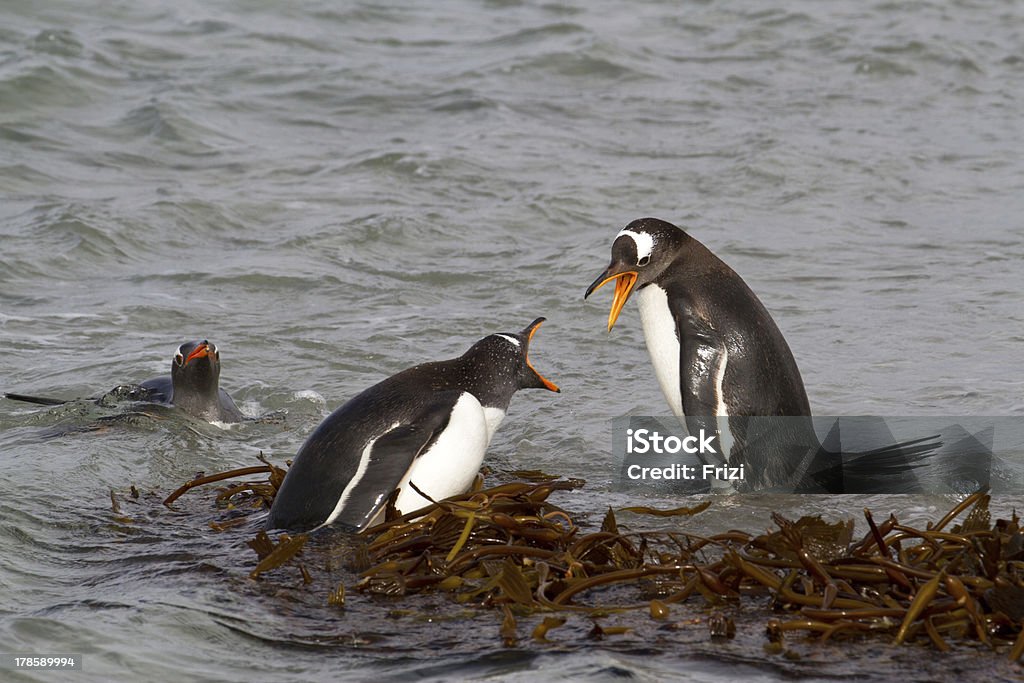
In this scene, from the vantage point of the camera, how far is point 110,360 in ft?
25.8

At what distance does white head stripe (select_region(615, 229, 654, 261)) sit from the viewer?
17.6ft

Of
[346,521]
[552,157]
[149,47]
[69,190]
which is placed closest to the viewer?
[346,521]

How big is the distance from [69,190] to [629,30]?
7.87 meters

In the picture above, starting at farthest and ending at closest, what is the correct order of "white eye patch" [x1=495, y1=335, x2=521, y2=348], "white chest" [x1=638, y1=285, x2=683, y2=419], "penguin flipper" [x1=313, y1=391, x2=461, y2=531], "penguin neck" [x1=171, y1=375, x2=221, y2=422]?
"penguin neck" [x1=171, y1=375, x2=221, y2=422]
"white chest" [x1=638, y1=285, x2=683, y2=419]
"white eye patch" [x1=495, y1=335, x2=521, y2=348]
"penguin flipper" [x1=313, y1=391, x2=461, y2=531]

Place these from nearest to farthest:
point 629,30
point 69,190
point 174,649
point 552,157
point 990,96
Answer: point 174,649 < point 69,190 < point 552,157 < point 990,96 < point 629,30

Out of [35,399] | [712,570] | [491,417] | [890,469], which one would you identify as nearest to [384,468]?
[491,417]

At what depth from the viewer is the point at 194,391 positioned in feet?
22.0

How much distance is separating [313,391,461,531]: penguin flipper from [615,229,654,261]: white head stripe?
1139 mm

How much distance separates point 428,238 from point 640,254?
482cm

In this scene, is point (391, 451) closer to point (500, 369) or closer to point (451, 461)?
point (451, 461)

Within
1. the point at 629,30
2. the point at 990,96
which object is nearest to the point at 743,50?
the point at 629,30

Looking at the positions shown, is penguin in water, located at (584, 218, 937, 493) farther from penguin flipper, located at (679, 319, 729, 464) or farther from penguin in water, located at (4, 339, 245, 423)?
penguin in water, located at (4, 339, 245, 423)

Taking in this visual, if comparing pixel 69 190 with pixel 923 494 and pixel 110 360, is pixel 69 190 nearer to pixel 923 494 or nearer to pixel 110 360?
pixel 110 360

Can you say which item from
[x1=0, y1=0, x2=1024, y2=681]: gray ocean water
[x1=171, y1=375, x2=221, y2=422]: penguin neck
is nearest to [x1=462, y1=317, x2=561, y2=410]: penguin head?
[x1=0, y1=0, x2=1024, y2=681]: gray ocean water
